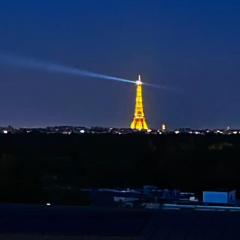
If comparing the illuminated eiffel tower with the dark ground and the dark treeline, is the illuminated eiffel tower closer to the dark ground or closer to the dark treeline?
the dark treeline

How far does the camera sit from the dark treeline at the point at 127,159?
30.1m

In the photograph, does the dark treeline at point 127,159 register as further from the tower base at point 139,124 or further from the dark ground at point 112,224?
the dark ground at point 112,224

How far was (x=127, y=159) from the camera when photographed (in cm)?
4134

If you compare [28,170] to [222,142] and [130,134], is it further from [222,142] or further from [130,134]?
[130,134]

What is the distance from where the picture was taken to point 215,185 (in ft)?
102

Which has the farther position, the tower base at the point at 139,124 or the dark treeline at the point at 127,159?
the tower base at the point at 139,124

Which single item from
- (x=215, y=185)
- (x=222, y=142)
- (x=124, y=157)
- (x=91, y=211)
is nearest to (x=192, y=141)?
(x=222, y=142)

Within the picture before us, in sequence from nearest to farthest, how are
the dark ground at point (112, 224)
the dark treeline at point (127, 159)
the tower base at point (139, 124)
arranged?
the dark ground at point (112, 224)
the dark treeline at point (127, 159)
the tower base at point (139, 124)

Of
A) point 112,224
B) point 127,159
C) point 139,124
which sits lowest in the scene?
point 112,224

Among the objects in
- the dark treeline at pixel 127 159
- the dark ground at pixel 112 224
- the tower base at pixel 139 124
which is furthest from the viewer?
the tower base at pixel 139 124

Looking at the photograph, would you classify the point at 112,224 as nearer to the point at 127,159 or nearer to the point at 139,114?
the point at 127,159

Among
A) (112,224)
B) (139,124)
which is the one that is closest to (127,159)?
(139,124)

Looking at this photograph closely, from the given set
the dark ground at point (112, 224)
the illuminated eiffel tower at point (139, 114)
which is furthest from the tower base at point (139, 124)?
the dark ground at point (112, 224)

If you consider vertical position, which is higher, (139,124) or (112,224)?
(139,124)
